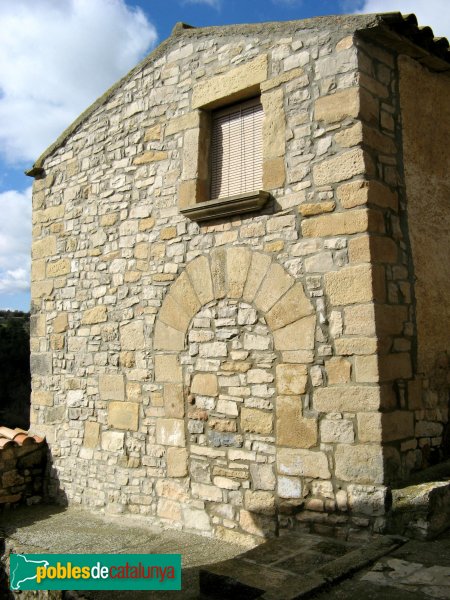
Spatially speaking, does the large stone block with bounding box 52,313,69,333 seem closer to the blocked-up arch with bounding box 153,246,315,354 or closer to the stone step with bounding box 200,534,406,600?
the blocked-up arch with bounding box 153,246,315,354

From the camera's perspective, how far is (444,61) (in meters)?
4.73

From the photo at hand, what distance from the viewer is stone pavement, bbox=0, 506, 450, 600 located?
2.96 m

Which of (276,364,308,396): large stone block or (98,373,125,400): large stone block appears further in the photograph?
(98,373,125,400): large stone block

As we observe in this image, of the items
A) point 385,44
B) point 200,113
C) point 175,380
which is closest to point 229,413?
point 175,380

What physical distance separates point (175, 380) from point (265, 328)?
1109 mm

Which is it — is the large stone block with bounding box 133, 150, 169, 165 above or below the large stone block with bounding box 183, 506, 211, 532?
above

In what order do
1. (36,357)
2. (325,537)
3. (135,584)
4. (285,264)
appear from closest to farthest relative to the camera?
(135,584), (325,537), (285,264), (36,357)

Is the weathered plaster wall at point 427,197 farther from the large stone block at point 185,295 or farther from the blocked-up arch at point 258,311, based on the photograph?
the large stone block at point 185,295

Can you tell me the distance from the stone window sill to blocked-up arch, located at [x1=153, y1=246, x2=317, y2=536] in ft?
1.07

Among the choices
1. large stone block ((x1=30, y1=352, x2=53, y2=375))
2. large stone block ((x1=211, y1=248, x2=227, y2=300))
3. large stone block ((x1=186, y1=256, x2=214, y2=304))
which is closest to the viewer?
large stone block ((x1=211, y1=248, x2=227, y2=300))

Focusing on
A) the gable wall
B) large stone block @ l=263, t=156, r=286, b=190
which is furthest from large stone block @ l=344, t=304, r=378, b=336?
large stone block @ l=263, t=156, r=286, b=190

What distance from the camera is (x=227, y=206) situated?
15.4ft

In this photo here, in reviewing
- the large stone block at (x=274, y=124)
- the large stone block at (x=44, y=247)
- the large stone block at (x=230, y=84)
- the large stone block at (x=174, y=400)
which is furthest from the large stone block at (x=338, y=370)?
the large stone block at (x=44, y=247)

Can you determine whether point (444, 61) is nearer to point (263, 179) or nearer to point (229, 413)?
point (263, 179)
